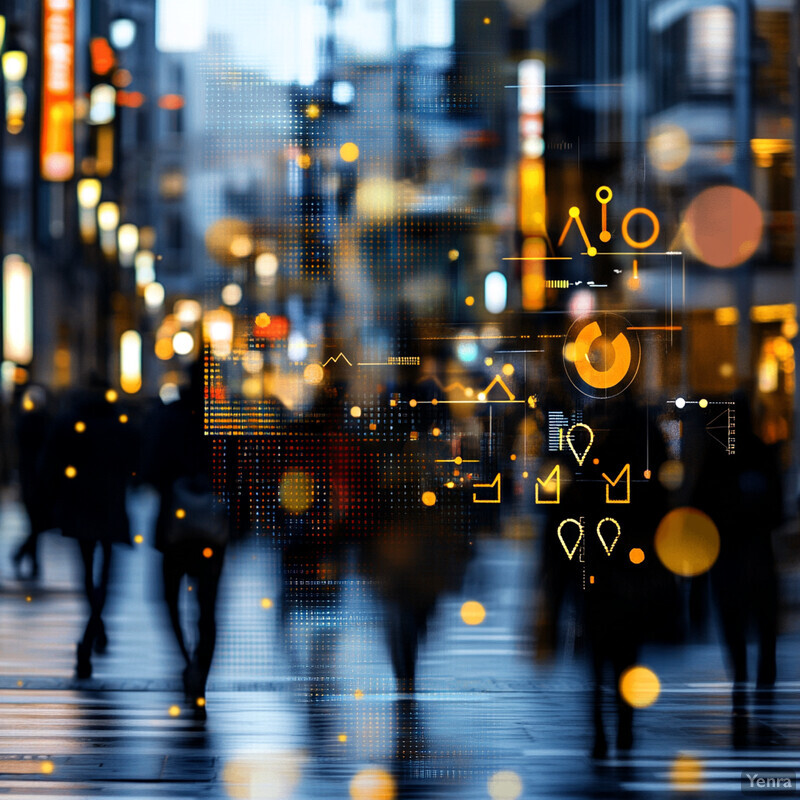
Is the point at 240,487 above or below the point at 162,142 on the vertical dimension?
below

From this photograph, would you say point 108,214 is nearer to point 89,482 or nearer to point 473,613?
point 473,613

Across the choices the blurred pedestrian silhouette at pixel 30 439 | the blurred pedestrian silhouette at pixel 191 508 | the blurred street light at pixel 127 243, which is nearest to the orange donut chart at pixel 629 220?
the blurred pedestrian silhouette at pixel 191 508

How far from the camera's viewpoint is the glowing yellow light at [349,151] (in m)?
8.13

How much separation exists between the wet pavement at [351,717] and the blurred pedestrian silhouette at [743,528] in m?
0.33

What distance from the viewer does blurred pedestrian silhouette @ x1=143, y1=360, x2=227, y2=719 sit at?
819cm

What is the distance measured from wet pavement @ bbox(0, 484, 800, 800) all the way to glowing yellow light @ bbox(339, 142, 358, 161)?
8.03 ft

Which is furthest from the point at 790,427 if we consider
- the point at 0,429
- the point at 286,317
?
the point at 0,429

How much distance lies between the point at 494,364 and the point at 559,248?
0.83 meters

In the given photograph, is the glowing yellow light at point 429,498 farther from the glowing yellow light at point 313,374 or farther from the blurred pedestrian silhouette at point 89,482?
the blurred pedestrian silhouette at point 89,482

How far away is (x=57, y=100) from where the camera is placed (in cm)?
1675

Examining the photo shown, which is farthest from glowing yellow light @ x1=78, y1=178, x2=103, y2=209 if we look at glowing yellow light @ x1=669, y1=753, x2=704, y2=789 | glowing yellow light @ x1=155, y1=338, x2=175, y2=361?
glowing yellow light @ x1=669, y1=753, x2=704, y2=789

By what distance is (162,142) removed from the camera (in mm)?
9266

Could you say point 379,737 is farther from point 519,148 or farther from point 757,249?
point 757,249

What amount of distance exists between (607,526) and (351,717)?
77.4 inches
